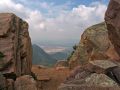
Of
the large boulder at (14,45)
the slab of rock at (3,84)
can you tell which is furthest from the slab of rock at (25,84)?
the large boulder at (14,45)

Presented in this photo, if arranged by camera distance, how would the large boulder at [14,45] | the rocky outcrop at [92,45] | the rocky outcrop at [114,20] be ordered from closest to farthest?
the rocky outcrop at [114,20] → the large boulder at [14,45] → the rocky outcrop at [92,45]

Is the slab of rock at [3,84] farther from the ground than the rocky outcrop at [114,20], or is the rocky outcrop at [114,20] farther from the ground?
the rocky outcrop at [114,20]

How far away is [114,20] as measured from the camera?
18.2m

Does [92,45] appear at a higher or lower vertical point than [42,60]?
higher

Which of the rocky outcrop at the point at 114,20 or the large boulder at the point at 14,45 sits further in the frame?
the large boulder at the point at 14,45

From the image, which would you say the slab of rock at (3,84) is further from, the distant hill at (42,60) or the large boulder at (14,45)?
the distant hill at (42,60)

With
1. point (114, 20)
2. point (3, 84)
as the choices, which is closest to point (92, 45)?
point (3, 84)

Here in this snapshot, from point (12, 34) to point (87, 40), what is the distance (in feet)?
36.5

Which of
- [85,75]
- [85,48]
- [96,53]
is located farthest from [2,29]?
[85,75]

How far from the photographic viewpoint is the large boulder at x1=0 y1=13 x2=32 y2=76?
1144 inches

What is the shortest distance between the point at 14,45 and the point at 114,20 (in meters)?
13.8

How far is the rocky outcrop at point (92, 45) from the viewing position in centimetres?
3539

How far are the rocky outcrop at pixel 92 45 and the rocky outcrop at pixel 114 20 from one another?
47.4 ft

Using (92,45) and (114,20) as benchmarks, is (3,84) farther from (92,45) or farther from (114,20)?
(92,45)
